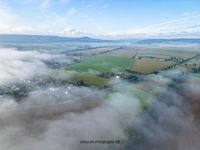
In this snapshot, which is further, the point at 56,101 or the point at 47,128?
the point at 56,101

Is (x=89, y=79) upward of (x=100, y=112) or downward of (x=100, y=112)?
downward

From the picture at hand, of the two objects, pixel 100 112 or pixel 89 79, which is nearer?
pixel 100 112

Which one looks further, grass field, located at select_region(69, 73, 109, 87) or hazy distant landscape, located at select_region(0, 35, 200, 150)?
grass field, located at select_region(69, 73, 109, 87)

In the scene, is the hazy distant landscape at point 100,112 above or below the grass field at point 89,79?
above

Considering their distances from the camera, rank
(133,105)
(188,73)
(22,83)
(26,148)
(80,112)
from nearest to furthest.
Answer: (26,148) < (80,112) < (133,105) < (22,83) < (188,73)

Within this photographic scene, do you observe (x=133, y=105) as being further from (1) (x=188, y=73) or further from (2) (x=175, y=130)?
(1) (x=188, y=73)

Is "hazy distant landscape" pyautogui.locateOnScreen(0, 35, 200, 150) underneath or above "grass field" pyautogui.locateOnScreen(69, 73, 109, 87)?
above

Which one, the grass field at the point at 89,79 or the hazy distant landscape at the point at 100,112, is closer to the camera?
the hazy distant landscape at the point at 100,112

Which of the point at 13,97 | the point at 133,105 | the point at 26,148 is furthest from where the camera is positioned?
the point at 13,97

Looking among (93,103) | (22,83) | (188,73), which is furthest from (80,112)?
(188,73)
